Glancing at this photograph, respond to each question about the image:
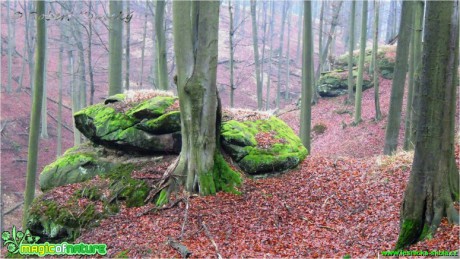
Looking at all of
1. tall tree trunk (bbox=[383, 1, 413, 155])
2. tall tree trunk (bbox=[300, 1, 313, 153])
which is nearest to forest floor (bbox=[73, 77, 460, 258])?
tall tree trunk (bbox=[383, 1, 413, 155])

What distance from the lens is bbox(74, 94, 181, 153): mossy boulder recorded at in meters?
9.71

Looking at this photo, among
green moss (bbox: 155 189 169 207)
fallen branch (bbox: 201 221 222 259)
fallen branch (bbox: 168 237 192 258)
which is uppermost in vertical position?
green moss (bbox: 155 189 169 207)

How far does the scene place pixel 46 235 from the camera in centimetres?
866

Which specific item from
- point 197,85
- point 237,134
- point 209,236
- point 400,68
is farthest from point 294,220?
point 400,68

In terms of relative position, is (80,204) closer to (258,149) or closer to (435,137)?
(258,149)

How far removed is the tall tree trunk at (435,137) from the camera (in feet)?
16.9

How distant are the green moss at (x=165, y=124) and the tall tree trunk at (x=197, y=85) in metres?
0.96

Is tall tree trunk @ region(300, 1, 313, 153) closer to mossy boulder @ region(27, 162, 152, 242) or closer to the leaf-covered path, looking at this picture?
the leaf-covered path

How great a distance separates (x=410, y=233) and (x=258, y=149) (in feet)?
15.4

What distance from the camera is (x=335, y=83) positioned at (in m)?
26.3

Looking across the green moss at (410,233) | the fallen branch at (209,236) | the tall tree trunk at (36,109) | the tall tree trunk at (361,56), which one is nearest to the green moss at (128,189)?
the fallen branch at (209,236)

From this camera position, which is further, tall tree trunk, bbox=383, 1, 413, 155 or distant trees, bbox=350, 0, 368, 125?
distant trees, bbox=350, 0, 368, 125

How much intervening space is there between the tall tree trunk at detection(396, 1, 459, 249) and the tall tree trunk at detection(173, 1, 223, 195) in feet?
14.2

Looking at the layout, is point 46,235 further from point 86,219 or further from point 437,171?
point 437,171
